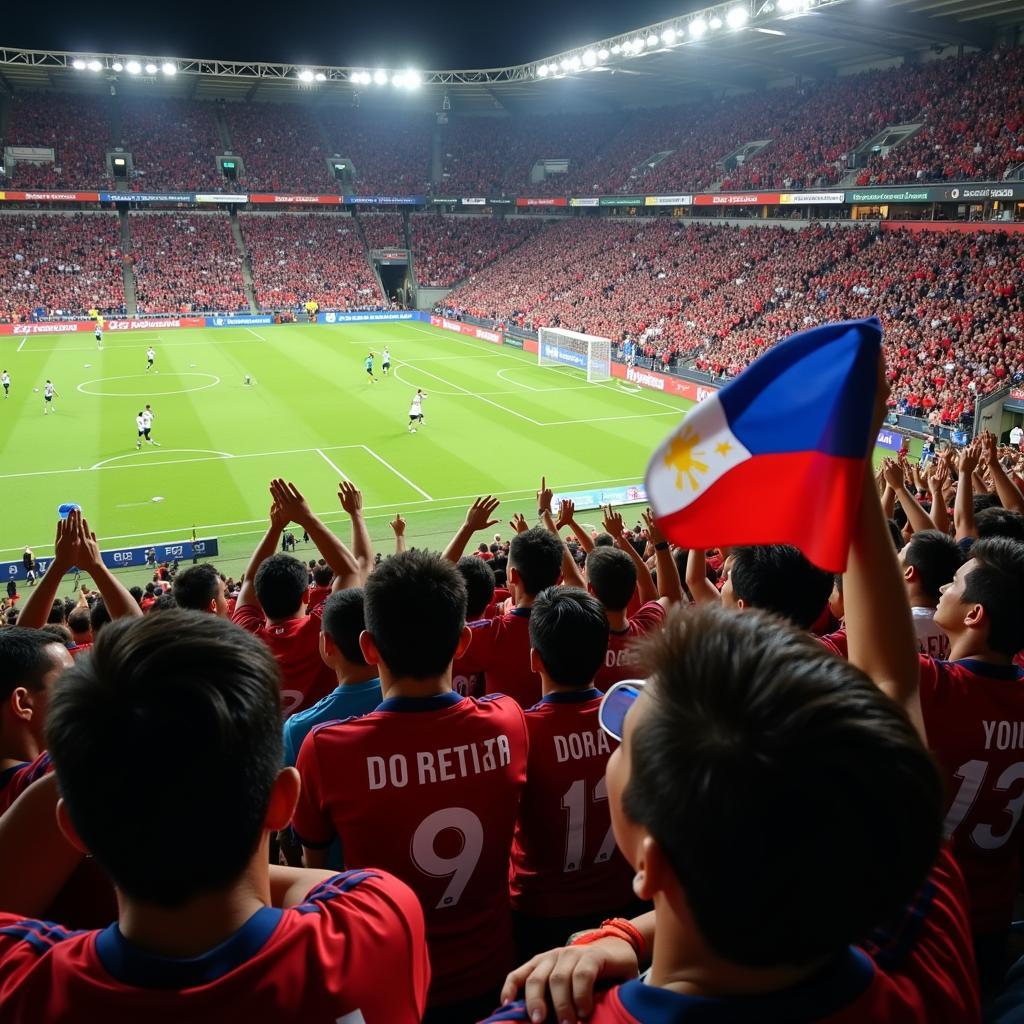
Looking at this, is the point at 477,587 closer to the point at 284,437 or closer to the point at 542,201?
the point at 284,437

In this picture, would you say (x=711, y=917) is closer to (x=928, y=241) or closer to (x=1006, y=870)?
(x=1006, y=870)

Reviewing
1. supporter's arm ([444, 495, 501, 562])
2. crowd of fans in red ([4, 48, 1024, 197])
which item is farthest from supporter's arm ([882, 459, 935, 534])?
crowd of fans in red ([4, 48, 1024, 197])

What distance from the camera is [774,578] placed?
4.91 meters

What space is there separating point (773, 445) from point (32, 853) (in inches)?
104

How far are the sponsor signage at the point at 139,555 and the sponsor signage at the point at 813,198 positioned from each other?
34.8m

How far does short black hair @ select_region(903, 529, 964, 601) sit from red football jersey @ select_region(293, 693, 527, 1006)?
3951 mm

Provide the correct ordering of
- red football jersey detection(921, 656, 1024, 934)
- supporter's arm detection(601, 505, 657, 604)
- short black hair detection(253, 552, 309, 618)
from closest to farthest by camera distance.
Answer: red football jersey detection(921, 656, 1024, 934), short black hair detection(253, 552, 309, 618), supporter's arm detection(601, 505, 657, 604)

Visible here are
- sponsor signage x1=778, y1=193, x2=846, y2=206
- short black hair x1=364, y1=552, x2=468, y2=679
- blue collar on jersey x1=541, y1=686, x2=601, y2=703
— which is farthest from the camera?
sponsor signage x1=778, y1=193, x2=846, y2=206

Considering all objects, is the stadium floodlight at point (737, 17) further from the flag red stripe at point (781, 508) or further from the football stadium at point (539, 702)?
the flag red stripe at point (781, 508)

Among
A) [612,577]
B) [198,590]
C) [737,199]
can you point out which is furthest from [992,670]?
[737,199]

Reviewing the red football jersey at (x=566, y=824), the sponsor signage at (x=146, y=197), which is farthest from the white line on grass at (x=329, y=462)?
the sponsor signage at (x=146, y=197)

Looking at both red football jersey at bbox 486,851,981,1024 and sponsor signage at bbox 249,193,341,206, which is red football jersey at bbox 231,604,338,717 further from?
sponsor signage at bbox 249,193,341,206

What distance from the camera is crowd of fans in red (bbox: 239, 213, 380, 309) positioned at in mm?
64500

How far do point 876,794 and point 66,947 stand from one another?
173 cm
